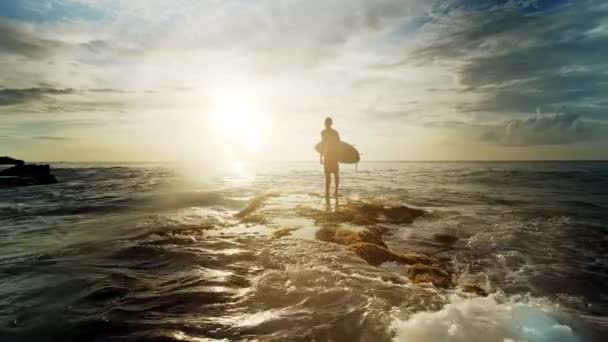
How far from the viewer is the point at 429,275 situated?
6191 mm

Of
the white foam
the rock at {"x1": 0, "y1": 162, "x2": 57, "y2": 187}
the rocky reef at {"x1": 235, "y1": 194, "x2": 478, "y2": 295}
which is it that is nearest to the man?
the rocky reef at {"x1": 235, "y1": 194, "x2": 478, "y2": 295}

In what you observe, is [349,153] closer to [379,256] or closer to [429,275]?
[379,256]

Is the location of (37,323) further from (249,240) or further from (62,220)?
(62,220)

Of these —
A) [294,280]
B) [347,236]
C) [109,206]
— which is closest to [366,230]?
[347,236]

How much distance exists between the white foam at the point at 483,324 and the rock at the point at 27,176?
36.3 m

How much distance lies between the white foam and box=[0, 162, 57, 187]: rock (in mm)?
36292

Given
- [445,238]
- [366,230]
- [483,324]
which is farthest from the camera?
[445,238]

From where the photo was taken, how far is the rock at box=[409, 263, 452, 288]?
5912 millimetres

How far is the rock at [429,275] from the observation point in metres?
5.91

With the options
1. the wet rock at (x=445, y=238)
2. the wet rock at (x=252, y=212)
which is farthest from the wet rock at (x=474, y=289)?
the wet rock at (x=252, y=212)

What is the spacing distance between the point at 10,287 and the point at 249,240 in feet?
15.7

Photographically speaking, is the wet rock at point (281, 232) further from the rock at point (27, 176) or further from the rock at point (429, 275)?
the rock at point (27, 176)

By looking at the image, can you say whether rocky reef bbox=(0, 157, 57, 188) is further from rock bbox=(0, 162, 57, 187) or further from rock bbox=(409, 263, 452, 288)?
rock bbox=(409, 263, 452, 288)

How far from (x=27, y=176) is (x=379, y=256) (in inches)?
1533
